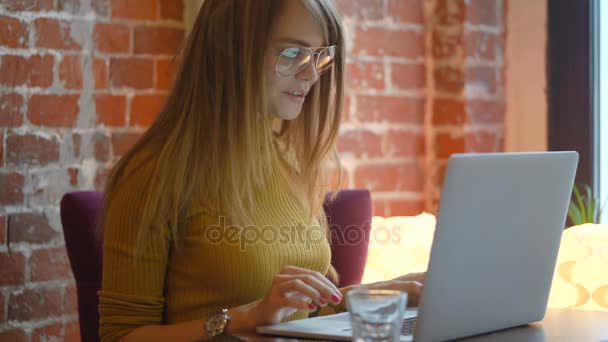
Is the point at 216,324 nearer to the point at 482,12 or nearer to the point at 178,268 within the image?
the point at 178,268

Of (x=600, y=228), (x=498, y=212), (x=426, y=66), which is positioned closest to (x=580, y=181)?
(x=426, y=66)

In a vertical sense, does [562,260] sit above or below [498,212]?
below

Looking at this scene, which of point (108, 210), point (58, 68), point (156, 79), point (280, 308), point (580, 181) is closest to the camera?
point (280, 308)

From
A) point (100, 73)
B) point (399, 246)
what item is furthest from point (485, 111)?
point (100, 73)

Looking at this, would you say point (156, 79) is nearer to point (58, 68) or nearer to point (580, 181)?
point (58, 68)

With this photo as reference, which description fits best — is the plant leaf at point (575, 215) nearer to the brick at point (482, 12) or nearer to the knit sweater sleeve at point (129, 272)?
the brick at point (482, 12)

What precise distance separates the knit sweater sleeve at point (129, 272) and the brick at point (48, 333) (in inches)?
21.7

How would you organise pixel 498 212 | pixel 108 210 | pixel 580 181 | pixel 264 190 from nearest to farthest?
1. pixel 498 212
2. pixel 108 210
3. pixel 264 190
4. pixel 580 181

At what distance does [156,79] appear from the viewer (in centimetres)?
228

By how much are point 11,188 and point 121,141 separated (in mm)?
304

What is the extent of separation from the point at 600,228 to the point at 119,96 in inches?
46.2

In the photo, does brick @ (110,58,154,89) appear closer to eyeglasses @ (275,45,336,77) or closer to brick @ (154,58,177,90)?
brick @ (154,58,177,90)

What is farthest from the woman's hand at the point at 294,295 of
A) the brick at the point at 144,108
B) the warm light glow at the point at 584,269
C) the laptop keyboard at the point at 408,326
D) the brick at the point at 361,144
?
the brick at the point at 361,144

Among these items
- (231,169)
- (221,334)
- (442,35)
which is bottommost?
(221,334)
